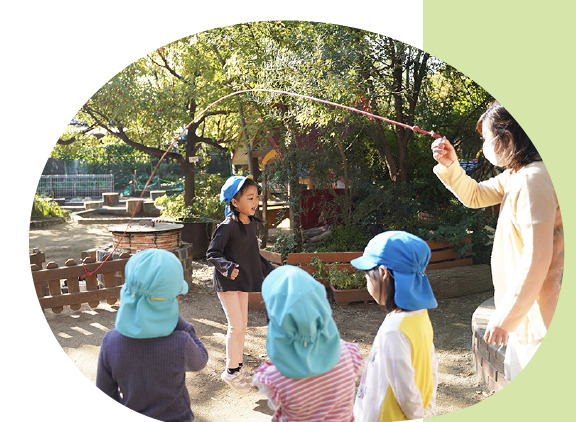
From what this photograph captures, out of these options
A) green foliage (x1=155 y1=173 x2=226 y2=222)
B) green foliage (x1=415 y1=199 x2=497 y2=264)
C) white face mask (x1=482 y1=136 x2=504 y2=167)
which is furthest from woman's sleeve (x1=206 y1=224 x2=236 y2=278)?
green foliage (x1=155 y1=173 x2=226 y2=222)

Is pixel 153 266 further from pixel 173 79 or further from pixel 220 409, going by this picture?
pixel 173 79

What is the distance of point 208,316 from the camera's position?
409 cm

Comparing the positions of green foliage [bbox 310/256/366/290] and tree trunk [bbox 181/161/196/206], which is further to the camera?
tree trunk [bbox 181/161/196/206]

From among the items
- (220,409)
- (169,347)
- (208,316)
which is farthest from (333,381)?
(208,316)

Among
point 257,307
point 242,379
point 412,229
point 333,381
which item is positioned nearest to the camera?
point 333,381

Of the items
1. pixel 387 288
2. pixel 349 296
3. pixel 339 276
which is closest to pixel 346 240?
pixel 339 276

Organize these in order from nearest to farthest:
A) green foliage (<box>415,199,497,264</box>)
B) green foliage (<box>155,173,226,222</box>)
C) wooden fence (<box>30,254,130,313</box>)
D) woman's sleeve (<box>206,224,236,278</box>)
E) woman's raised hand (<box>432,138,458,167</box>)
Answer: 1. woman's raised hand (<box>432,138,458,167</box>)
2. woman's sleeve (<box>206,224,236,278</box>)
3. wooden fence (<box>30,254,130,313</box>)
4. green foliage (<box>415,199,497,264</box>)
5. green foliage (<box>155,173,226,222</box>)

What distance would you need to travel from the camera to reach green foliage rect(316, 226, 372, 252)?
5.09 metres

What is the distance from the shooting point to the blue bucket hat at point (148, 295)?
1.62 metres

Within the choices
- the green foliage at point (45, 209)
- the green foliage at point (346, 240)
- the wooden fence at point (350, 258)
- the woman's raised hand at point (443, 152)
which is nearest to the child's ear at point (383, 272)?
the woman's raised hand at point (443, 152)

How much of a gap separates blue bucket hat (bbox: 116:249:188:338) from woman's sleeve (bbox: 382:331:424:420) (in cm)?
69

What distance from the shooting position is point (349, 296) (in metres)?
4.44

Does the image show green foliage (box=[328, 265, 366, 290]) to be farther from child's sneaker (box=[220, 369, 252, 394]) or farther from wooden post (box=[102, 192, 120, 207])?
wooden post (box=[102, 192, 120, 207])

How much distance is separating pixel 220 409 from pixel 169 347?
103 cm
